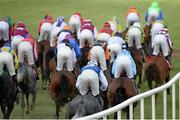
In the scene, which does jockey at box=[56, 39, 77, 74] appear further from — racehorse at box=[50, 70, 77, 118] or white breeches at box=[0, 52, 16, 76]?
white breeches at box=[0, 52, 16, 76]

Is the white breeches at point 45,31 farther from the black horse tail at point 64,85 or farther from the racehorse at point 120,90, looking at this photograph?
the racehorse at point 120,90

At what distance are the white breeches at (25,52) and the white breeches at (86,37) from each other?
1.53m

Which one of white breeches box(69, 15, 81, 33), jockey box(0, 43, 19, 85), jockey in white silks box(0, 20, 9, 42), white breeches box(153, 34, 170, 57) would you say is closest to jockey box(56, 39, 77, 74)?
jockey box(0, 43, 19, 85)

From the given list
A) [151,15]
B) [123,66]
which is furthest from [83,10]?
[123,66]

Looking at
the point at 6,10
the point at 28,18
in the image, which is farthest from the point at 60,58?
the point at 6,10

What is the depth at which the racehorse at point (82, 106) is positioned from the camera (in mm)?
8320

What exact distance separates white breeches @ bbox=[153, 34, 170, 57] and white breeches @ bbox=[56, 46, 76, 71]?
5.86ft

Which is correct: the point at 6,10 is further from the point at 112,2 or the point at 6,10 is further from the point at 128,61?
the point at 128,61

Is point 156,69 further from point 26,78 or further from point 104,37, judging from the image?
point 26,78

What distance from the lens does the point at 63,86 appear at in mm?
10375

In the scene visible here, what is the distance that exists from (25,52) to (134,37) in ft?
8.21

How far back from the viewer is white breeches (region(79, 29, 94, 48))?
41.2 ft

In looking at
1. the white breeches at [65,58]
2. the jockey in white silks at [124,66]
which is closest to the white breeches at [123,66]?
the jockey in white silks at [124,66]

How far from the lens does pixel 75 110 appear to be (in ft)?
27.8
